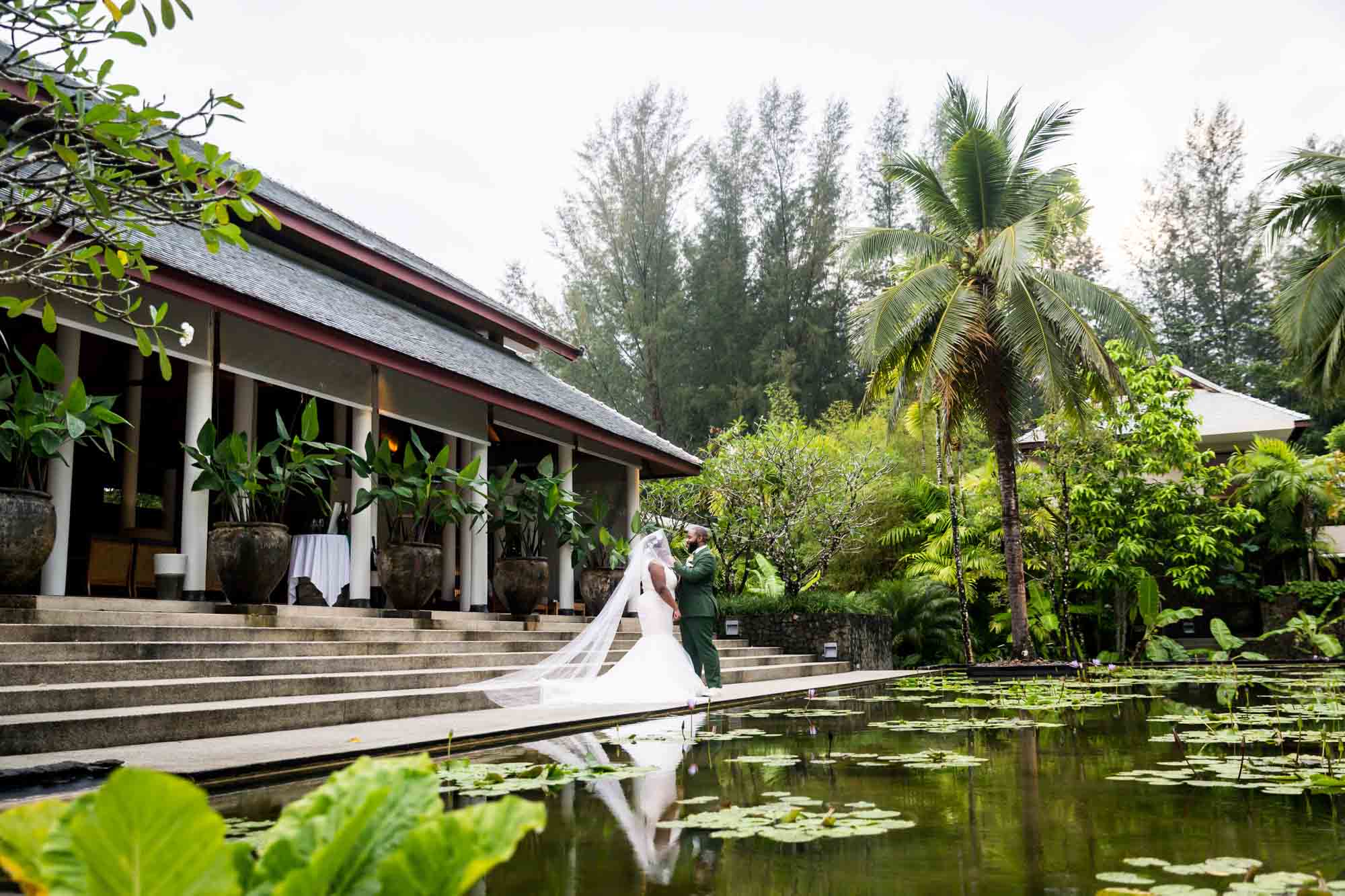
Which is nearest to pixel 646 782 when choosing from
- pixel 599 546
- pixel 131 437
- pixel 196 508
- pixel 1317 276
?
pixel 196 508

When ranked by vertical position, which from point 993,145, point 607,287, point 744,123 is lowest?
point 993,145

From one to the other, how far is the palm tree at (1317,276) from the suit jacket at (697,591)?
520 inches

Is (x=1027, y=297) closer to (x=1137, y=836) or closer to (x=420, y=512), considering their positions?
(x=420, y=512)

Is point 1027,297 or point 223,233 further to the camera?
point 1027,297

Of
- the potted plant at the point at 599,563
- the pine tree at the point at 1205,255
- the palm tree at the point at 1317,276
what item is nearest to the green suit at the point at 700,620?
the potted plant at the point at 599,563

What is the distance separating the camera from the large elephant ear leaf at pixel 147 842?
0.91m

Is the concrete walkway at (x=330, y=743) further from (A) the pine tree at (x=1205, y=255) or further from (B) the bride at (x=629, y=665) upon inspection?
(A) the pine tree at (x=1205, y=255)

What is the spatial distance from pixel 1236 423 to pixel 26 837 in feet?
92.1

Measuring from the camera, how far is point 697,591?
417 inches

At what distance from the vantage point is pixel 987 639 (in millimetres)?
20250

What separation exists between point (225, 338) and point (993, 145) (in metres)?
11.7

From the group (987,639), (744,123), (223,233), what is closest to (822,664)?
(987,639)

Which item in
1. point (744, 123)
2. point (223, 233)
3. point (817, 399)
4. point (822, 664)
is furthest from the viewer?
point (744, 123)

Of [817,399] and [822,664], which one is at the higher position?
[817,399]
